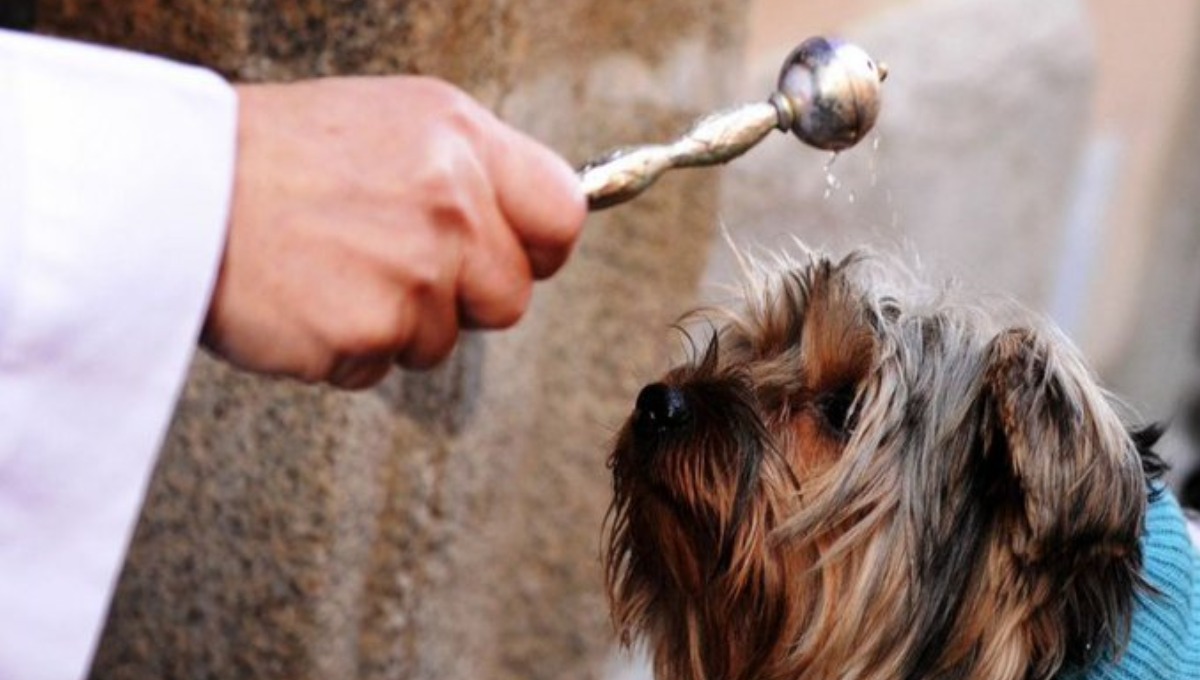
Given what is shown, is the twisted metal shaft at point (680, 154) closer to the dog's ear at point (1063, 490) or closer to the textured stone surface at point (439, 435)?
the dog's ear at point (1063, 490)

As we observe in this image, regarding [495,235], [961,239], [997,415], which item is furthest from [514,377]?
[961,239]

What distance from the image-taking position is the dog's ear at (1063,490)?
85.4 inches

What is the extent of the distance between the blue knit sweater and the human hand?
101cm

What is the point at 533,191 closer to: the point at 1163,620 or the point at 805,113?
the point at 805,113

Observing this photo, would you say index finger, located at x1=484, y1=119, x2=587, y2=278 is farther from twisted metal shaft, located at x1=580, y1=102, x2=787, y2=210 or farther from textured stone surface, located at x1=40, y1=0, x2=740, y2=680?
textured stone surface, located at x1=40, y1=0, x2=740, y2=680

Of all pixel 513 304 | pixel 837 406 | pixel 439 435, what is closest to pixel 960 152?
pixel 439 435

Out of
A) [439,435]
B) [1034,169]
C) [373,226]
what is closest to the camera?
[373,226]

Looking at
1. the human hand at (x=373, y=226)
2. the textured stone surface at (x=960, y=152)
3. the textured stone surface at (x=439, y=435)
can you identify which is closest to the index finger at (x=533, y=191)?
the human hand at (x=373, y=226)

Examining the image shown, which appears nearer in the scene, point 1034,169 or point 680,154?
point 680,154

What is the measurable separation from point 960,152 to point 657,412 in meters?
3.19

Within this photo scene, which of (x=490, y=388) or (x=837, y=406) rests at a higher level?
(x=837, y=406)

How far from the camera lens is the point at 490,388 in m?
3.33

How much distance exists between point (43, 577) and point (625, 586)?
4.76 feet

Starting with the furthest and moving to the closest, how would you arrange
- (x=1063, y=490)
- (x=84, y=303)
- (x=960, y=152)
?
(x=960, y=152)
(x=1063, y=490)
(x=84, y=303)
